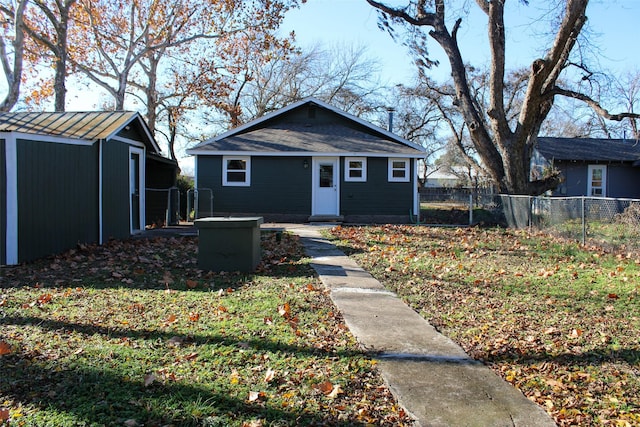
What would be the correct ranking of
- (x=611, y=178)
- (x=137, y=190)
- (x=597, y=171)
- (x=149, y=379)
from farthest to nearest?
(x=597, y=171) < (x=611, y=178) < (x=137, y=190) < (x=149, y=379)

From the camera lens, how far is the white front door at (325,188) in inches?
710

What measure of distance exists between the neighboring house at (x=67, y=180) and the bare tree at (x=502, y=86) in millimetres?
11433

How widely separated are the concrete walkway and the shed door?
30.9 ft

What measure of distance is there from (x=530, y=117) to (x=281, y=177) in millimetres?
9024

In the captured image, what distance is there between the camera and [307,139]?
1880cm

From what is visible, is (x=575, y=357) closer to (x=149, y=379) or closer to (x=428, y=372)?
(x=428, y=372)

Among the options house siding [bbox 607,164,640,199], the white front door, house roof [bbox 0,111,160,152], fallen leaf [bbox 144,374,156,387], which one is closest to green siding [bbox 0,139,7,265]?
house roof [bbox 0,111,160,152]

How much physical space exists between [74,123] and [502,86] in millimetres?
13881

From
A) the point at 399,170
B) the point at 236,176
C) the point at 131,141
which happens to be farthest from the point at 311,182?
the point at 131,141

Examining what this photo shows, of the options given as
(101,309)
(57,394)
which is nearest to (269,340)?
(57,394)

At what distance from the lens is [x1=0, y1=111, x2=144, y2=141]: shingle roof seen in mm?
10375

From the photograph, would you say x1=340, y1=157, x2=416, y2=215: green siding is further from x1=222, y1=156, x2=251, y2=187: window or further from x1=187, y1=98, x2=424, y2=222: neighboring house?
x1=222, y1=156, x2=251, y2=187: window

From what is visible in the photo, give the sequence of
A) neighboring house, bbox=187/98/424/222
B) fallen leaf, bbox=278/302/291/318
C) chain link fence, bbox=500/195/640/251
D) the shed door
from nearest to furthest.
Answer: fallen leaf, bbox=278/302/291/318, chain link fence, bbox=500/195/640/251, the shed door, neighboring house, bbox=187/98/424/222

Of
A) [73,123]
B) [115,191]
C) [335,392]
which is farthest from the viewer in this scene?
[115,191]
